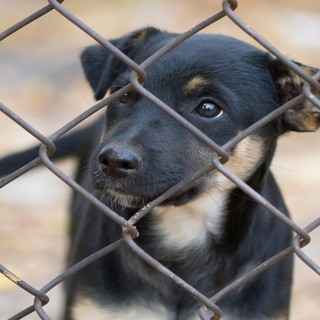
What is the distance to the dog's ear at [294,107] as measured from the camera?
2979 millimetres

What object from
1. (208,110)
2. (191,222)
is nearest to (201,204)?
(191,222)

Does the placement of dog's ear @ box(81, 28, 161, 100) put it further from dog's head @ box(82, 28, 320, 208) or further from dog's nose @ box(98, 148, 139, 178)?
dog's nose @ box(98, 148, 139, 178)

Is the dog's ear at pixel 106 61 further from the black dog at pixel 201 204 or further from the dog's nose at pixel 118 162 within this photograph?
the dog's nose at pixel 118 162

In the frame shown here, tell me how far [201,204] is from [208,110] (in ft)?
1.31

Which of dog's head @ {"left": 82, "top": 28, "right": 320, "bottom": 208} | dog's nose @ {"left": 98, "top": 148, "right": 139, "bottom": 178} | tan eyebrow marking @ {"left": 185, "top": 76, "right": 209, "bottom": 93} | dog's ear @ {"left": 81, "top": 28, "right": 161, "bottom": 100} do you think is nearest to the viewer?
dog's nose @ {"left": 98, "top": 148, "right": 139, "bottom": 178}

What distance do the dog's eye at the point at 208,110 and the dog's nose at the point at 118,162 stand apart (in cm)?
40

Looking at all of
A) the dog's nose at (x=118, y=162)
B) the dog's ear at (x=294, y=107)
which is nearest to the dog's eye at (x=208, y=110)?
the dog's ear at (x=294, y=107)

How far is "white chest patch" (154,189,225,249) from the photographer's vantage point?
3172 mm

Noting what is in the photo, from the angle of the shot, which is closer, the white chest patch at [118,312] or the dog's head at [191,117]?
the dog's head at [191,117]

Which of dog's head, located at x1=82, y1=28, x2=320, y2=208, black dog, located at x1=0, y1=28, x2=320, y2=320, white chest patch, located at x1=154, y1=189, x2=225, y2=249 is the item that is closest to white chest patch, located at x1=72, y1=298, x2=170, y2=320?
black dog, located at x1=0, y1=28, x2=320, y2=320

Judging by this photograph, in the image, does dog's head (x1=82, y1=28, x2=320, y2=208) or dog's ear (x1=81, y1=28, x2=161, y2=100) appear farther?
dog's ear (x1=81, y1=28, x2=161, y2=100)

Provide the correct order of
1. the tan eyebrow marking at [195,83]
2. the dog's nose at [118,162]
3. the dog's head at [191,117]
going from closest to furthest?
1. the dog's nose at [118,162]
2. the dog's head at [191,117]
3. the tan eyebrow marking at [195,83]

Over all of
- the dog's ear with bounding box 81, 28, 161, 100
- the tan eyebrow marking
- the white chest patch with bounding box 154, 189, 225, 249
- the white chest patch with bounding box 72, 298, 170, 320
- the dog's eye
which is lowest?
the white chest patch with bounding box 72, 298, 170, 320

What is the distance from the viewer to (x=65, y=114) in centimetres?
588
